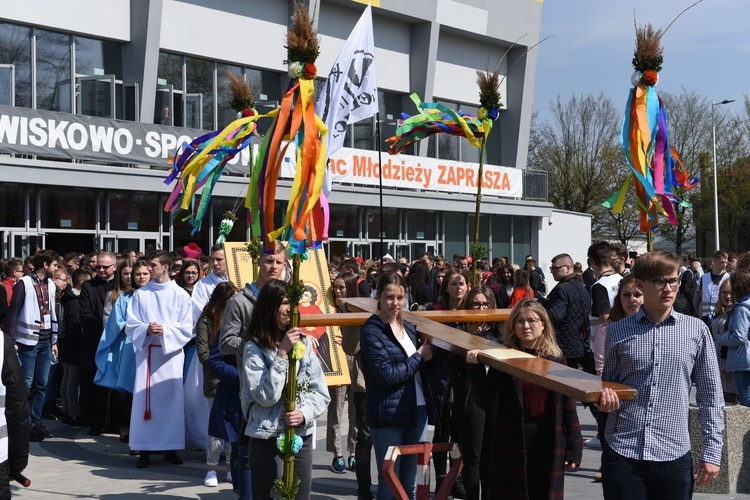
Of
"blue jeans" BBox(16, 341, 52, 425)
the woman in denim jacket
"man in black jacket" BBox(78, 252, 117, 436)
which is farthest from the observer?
"man in black jacket" BBox(78, 252, 117, 436)

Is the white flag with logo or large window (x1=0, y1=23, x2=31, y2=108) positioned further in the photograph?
large window (x1=0, y1=23, x2=31, y2=108)

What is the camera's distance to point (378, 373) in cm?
641

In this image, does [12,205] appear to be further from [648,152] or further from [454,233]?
[454,233]

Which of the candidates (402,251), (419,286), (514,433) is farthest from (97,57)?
(514,433)

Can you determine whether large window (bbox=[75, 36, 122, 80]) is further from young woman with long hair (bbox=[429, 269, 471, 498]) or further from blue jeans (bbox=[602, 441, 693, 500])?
blue jeans (bbox=[602, 441, 693, 500])

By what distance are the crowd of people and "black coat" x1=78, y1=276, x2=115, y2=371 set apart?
0.06ft

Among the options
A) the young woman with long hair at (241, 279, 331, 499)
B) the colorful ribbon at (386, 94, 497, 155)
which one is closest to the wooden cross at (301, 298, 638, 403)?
the young woman with long hair at (241, 279, 331, 499)

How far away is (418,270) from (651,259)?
10379mm

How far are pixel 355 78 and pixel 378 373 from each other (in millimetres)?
3165

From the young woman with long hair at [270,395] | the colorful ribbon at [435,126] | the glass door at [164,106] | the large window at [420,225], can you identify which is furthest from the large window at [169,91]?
the young woman with long hair at [270,395]

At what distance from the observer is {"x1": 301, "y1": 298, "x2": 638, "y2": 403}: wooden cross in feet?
14.7

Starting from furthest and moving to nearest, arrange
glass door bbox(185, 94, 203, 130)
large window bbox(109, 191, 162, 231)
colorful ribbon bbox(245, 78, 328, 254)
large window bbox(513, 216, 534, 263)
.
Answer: large window bbox(513, 216, 534, 263)
glass door bbox(185, 94, 203, 130)
large window bbox(109, 191, 162, 231)
colorful ribbon bbox(245, 78, 328, 254)

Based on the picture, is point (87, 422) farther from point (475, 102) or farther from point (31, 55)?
point (475, 102)

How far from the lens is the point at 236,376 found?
755cm
